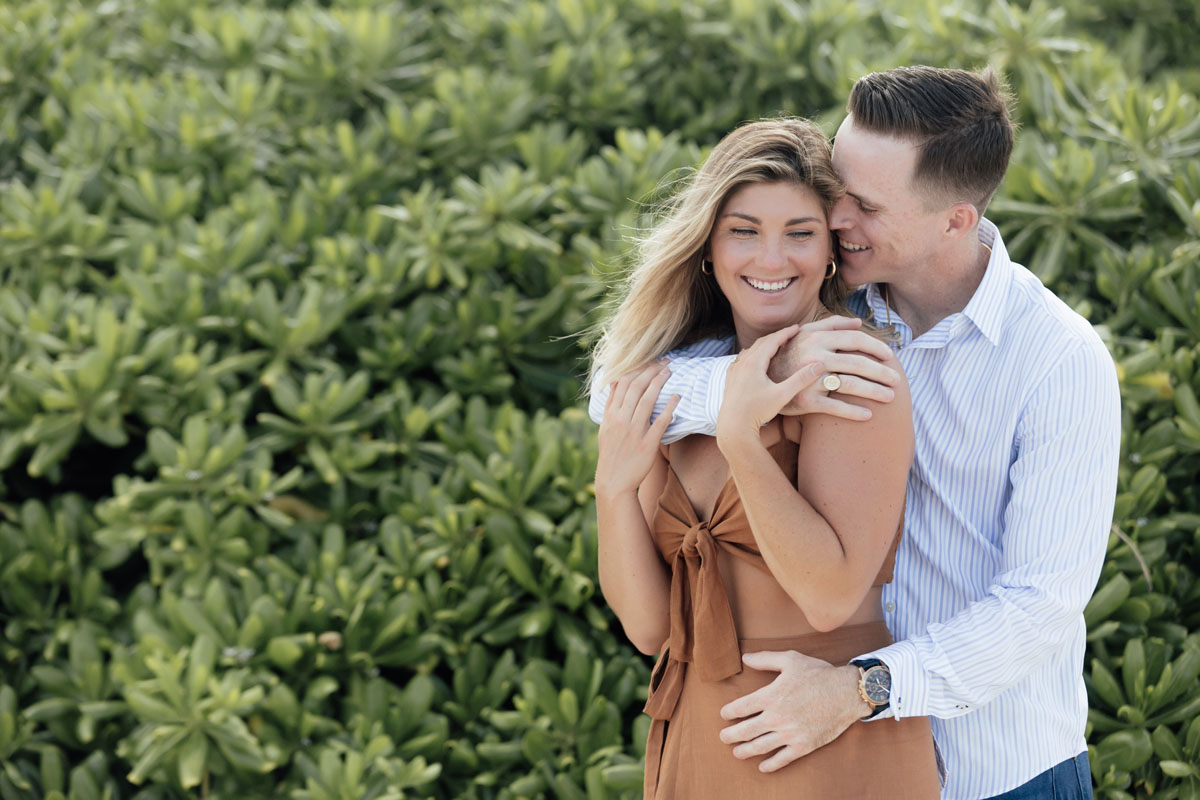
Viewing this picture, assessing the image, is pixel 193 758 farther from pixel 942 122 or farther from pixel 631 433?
pixel 942 122

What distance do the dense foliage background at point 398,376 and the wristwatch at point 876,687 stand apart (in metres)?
1.18

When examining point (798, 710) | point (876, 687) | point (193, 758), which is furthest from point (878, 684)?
point (193, 758)

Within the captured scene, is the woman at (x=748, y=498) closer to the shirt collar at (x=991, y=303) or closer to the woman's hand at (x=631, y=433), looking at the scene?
the woman's hand at (x=631, y=433)

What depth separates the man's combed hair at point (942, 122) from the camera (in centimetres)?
222

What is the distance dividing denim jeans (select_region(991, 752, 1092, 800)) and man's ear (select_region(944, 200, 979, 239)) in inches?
39.4

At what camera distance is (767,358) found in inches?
77.9

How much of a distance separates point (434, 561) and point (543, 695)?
0.52m

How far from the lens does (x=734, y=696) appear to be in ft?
6.71

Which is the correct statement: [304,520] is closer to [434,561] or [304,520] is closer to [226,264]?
[434,561]

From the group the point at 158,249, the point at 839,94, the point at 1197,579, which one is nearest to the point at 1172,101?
the point at 839,94

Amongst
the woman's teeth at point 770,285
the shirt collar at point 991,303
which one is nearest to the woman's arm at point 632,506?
the woman's teeth at point 770,285

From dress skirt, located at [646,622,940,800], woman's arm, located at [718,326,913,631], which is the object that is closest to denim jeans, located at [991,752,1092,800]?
dress skirt, located at [646,622,940,800]

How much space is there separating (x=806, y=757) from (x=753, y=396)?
2.01 feet

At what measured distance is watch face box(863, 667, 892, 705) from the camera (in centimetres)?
196
